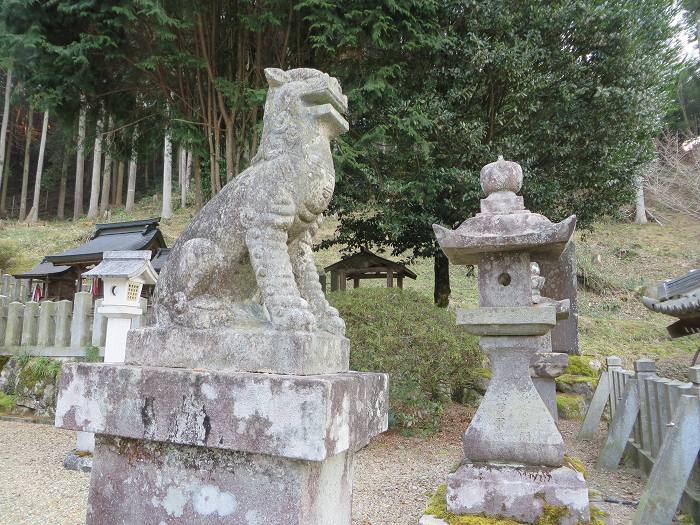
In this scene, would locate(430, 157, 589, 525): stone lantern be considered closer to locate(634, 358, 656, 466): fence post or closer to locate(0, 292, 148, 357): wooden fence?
locate(634, 358, 656, 466): fence post

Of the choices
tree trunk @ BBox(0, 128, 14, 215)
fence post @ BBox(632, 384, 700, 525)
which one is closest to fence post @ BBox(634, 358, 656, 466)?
fence post @ BBox(632, 384, 700, 525)

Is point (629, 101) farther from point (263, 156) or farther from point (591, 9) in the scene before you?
point (263, 156)

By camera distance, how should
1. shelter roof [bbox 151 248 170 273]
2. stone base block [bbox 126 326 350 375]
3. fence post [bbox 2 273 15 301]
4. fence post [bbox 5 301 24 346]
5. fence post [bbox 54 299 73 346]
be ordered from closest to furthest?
stone base block [bbox 126 326 350 375] < fence post [bbox 54 299 73 346] < fence post [bbox 5 301 24 346] < shelter roof [bbox 151 248 170 273] < fence post [bbox 2 273 15 301]

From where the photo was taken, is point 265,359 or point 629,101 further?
point 629,101

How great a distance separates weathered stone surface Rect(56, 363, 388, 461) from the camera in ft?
5.45

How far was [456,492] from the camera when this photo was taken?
3.93 meters

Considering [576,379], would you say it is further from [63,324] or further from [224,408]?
[224,408]

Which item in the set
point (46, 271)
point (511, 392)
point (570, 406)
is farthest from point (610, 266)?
point (46, 271)

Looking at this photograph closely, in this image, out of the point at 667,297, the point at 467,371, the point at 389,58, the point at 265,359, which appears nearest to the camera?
the point at 265,359

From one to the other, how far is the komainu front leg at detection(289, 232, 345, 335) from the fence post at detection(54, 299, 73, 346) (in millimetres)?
7864

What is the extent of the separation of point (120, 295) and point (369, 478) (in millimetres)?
3766

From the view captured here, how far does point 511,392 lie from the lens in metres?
4.10

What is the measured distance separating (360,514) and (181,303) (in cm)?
336

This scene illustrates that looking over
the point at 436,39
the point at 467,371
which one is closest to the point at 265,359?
the point at 467,371
